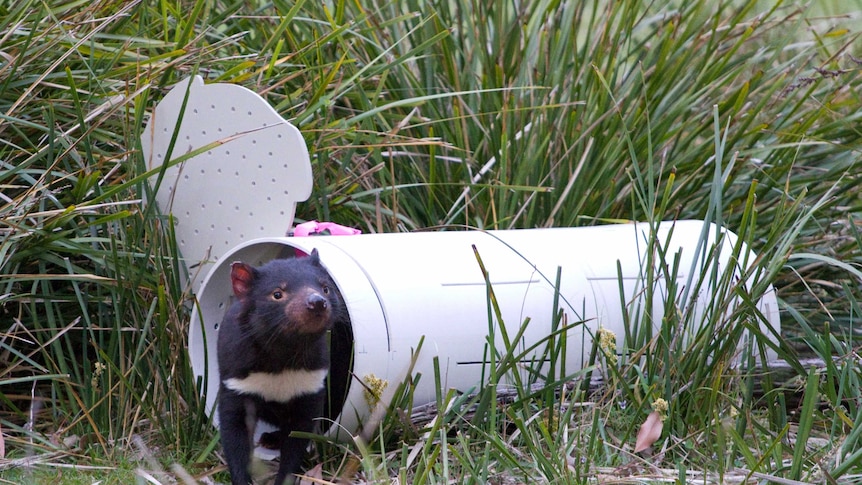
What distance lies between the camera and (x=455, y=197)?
393 cm

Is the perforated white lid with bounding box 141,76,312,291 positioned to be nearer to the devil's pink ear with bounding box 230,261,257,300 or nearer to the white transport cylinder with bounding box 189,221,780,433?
the white transport cylinder with bounding box 189,221,780,433

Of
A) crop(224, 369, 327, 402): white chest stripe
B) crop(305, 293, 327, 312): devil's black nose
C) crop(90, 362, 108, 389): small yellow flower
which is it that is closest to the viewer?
crop(305, 293, 327, 312): devil's black nose

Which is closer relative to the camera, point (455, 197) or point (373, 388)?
point (373, 388)

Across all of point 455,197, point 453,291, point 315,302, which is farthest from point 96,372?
point 455,197

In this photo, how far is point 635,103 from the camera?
3.82 meters

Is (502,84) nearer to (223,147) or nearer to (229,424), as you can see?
(223,147)

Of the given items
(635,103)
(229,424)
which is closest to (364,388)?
(229,424)

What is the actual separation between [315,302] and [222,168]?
2.53 feet

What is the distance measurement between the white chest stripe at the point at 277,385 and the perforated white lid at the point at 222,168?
19.7 inches

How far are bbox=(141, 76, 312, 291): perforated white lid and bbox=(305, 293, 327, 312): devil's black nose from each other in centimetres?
42

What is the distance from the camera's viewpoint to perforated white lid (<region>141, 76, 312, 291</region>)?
2986 mm

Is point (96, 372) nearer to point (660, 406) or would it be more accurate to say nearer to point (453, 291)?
point (453, 291)

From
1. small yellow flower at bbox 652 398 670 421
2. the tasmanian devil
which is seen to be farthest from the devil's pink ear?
small yellow flower at bbox 652 398 670 421

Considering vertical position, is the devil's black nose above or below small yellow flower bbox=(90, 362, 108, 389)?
above
